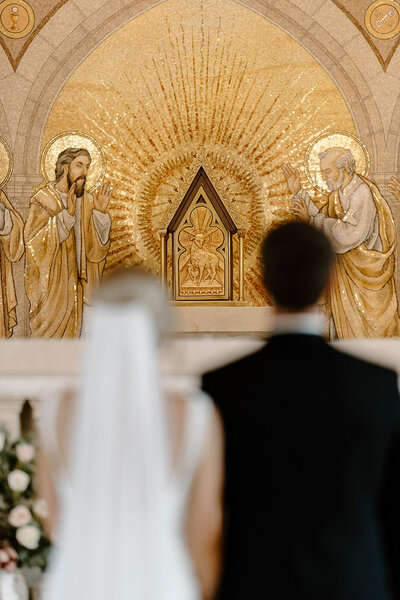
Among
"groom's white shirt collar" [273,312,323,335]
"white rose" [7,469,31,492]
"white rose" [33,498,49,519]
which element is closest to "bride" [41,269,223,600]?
"groom's white shirt collar" [273,312,323,335]

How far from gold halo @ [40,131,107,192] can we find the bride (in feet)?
25.8

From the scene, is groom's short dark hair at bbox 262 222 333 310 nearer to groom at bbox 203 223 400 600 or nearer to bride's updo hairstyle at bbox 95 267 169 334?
groom at bbox 203 223 400 600

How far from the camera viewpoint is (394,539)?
4.75 ft

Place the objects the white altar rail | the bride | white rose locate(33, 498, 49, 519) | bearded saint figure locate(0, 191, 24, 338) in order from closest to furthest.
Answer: the bride < white rose locate(33, 498, 49, 519) < the white altar rail < bearded saint figure locate(0, 191, 24, 338)

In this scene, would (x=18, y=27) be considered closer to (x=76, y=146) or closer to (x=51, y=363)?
(x=76, y=146)

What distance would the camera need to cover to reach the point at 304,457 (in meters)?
1.37

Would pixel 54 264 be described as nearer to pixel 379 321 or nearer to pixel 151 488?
pixel 379 321

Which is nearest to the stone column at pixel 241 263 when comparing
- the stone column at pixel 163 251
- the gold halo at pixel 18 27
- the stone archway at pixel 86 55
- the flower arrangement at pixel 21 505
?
the stone column at pixel 163 251

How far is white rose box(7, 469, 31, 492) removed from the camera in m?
2.72

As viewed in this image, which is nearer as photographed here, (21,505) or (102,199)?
(21,505)

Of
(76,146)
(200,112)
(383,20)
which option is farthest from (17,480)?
(383,20)

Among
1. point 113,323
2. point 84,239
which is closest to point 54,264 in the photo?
point 84,239

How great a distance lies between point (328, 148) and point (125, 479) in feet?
26.9

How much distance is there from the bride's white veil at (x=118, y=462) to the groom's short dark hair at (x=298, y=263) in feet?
0.75
